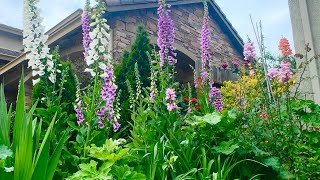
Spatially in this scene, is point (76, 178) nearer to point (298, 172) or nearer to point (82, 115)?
point (82, 115)

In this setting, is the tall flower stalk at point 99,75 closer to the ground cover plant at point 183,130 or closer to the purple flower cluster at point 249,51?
the ground cover plant at point 183,130

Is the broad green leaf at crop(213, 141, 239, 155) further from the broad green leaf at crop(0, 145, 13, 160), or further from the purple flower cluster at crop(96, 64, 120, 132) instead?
the broad green leaf at crop(0, 145, 13, 160)

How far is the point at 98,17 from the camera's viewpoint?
2824 millimetres

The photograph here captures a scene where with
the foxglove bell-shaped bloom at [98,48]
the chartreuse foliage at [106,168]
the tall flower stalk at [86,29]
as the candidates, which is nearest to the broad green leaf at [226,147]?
the chartreuse foliage at [106,168]

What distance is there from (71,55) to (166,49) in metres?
4.48

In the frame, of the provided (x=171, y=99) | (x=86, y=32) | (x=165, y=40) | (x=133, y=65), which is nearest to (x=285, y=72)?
(x=171, y=99)

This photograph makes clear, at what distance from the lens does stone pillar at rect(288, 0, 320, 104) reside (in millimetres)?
3369

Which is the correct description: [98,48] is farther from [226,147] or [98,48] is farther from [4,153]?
[4,153]

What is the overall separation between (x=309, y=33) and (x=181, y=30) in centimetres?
447

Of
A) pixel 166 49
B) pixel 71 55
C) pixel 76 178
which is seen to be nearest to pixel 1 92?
pixel 76 178

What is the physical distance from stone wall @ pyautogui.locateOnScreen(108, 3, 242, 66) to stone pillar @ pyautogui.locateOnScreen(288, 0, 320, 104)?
2.92 m

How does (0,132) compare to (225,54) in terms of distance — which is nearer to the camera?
(0,132)

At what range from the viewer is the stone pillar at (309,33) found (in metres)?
3.37

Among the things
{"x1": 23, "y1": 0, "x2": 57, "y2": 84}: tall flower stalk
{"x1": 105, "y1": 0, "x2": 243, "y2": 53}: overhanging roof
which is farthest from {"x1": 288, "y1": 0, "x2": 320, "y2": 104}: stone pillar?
{"x1": 105, "y1": 0, "x2": 243, "y2": 53}: overhanging roof
